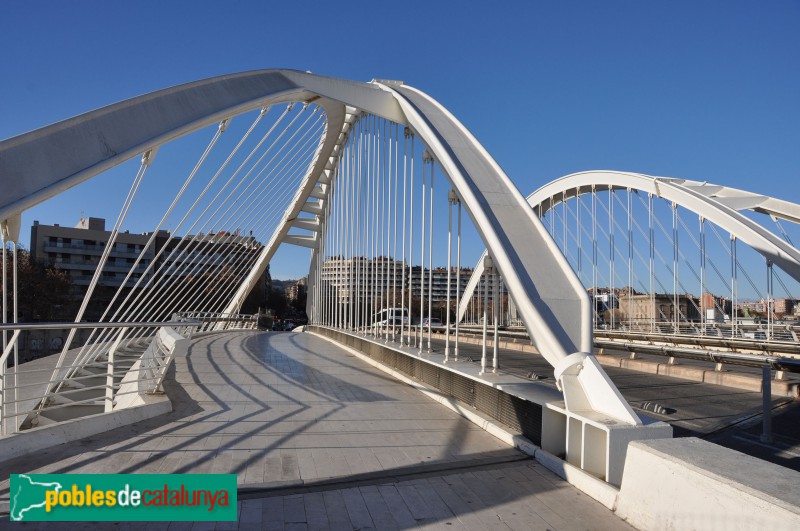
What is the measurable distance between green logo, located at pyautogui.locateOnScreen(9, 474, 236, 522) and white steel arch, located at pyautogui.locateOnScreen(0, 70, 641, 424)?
2232 millimetres

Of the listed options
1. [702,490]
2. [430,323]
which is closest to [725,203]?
[430,323]

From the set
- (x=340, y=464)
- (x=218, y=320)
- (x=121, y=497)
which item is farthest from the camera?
(x=218, y=320)

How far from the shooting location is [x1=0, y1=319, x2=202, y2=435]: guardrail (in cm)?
508

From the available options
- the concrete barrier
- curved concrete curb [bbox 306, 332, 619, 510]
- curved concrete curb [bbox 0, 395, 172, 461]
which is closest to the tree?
curved concrete curb [bbox 0, 395, 172, 461]

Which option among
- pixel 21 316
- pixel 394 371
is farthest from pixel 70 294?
pixel 394 371

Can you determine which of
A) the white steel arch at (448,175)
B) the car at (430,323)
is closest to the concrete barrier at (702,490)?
the white steel arch at (448,175)

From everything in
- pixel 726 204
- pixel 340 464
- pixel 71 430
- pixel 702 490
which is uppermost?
pixel 726 204

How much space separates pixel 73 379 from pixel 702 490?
5.58 meters

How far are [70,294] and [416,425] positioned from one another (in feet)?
150

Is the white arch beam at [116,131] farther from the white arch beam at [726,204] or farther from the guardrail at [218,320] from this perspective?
the white arch beam at [726,204]

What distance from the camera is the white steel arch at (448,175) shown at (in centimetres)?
484

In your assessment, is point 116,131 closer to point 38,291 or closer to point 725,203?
point 725,203

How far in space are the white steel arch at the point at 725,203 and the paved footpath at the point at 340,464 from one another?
1166cm

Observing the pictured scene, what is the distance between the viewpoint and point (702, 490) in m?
3.12
